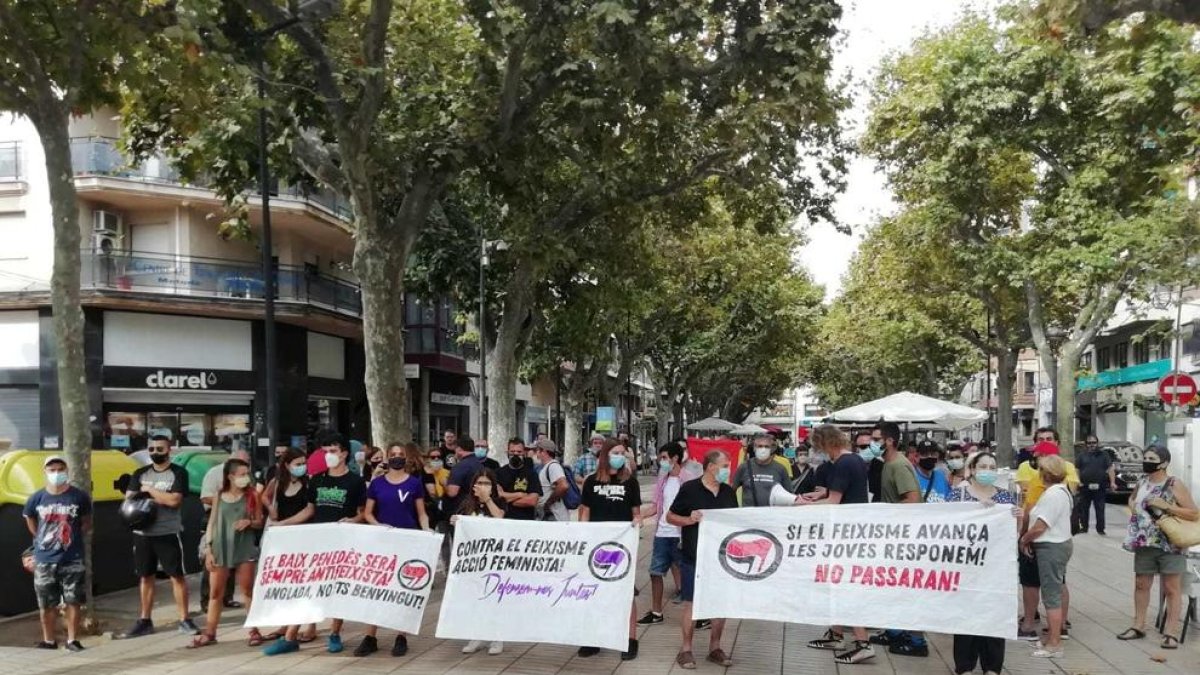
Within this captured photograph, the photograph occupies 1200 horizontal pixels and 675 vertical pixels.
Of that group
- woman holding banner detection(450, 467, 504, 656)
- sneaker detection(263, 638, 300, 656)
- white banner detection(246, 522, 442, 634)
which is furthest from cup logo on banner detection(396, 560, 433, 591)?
sneaker detection(263, 638, 300, 656)

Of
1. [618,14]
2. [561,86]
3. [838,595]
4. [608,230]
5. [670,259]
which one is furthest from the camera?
[670,259]

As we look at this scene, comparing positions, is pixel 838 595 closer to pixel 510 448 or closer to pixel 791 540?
pixel 791 540

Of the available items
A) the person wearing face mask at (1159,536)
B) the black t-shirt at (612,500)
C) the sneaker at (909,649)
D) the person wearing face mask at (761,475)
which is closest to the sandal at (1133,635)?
the person wearing face mask at (1159,536)

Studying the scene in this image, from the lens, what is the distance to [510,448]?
1082cm

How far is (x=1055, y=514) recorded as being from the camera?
27.0 ft

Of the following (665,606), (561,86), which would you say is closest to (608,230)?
(561,86)

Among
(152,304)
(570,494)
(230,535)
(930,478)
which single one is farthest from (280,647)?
(152,304)

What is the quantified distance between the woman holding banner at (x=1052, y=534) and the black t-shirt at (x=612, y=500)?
3.27 metres

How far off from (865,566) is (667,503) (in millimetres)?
2668

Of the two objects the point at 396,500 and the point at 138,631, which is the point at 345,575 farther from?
the point at 138,631

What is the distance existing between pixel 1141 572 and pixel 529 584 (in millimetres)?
5398

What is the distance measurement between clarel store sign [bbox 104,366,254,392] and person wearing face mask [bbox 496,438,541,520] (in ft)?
52.9

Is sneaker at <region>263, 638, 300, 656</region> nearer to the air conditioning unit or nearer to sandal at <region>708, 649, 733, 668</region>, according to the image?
sandal at <region>708, 649, 733, 668</region>

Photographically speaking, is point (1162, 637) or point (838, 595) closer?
point (838, 595)
